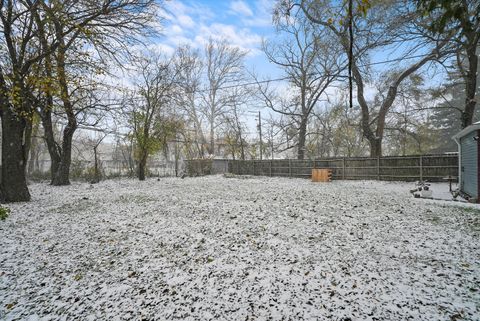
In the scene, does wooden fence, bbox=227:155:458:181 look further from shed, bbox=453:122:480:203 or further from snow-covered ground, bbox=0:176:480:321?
snow-covered ground, bbox=0:176:480:321

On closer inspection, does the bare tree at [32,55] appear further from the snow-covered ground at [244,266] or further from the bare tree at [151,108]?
the bare tree at [151,108]

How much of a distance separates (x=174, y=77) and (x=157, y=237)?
1238cm

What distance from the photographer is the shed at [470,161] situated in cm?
577

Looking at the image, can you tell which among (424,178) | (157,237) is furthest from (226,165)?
(157,237)

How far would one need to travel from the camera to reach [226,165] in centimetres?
2089

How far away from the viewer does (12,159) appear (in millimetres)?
5680

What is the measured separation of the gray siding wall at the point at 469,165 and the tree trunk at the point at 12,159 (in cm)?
1238

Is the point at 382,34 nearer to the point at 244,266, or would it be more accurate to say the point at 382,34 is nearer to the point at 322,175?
the point at 322,175

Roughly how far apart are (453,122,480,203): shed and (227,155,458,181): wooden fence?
237cm

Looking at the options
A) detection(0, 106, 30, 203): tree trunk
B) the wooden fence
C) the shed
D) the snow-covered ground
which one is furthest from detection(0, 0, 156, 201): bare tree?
the wooden fence

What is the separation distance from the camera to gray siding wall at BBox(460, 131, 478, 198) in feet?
19.7

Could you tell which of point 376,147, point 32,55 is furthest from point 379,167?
point 32,55

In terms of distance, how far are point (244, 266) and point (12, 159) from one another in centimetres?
696

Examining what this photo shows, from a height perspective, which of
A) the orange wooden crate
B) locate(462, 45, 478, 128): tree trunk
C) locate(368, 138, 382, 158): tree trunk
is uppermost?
locate(462, 45, 478, 128): tree trunk
